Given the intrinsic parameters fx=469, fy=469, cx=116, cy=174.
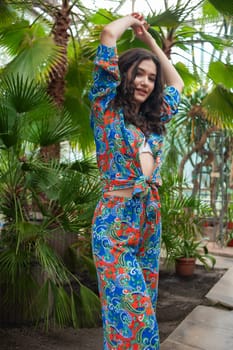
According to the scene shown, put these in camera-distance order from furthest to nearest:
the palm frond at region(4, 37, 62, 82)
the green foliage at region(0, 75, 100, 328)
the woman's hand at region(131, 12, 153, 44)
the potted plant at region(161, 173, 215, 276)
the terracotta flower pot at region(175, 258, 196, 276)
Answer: the terracotta flower pot at region(175, 258, 196, 276)
the potted plant at region(161, 173, 215, 276)
the palm frond at region(4, 37, 62, 82)
the green foliage at region(0, 75, 100, 328)
the woman's hand at region(131, 12, 153, 44)

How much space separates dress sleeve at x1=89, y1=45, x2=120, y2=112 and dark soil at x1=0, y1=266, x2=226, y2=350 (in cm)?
193

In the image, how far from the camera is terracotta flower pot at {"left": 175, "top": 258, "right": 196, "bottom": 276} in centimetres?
514

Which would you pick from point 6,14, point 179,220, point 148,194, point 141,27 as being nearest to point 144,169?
point 148,194

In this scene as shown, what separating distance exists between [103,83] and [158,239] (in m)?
0.60

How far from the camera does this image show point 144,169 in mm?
1700

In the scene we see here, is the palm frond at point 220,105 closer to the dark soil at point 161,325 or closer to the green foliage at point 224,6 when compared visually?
the green foliage at point 224,6

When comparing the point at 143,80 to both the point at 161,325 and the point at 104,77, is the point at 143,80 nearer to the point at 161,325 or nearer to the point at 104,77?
the point at 104,77

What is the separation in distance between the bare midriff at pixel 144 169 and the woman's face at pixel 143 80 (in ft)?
0.67

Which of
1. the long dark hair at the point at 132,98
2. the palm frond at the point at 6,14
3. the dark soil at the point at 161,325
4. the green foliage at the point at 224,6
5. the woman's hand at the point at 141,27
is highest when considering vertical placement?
the palm frond at the point at 6,14

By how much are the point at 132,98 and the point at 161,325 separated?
236 cm

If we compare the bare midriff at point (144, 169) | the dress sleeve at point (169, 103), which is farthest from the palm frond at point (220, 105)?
the bare midriff at point (144, 169)

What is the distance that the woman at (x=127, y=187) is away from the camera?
5.08 feet

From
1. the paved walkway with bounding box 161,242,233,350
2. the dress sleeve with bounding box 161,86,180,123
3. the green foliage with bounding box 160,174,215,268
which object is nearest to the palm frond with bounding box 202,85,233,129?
the green foliage with bounding box 160,174,215,268

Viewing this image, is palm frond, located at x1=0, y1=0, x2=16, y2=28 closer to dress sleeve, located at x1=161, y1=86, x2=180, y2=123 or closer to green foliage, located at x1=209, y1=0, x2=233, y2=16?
green foliage, located at x1=209, y1=0, x2=233, y2=16
